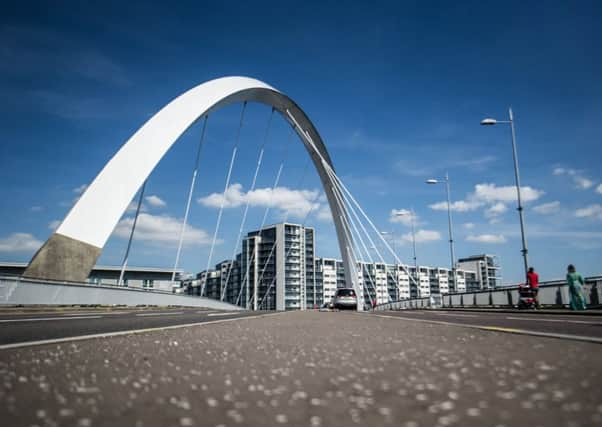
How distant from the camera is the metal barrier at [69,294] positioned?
12.8 metres

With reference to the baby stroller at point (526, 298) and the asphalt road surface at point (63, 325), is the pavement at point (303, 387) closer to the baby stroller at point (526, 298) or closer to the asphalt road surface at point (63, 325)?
the asphalt road surface at point (63, 325)

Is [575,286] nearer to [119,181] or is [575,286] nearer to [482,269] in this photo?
[119,181]

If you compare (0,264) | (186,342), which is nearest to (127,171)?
(186,342)

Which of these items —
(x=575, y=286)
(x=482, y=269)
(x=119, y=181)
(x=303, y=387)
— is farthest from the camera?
(x=482, y=269)

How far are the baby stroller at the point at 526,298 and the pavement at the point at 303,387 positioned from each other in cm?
1583

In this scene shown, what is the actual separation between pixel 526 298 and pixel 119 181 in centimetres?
1841

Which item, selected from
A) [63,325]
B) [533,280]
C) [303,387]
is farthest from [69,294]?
[533,280]

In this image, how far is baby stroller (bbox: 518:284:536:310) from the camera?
17422mm

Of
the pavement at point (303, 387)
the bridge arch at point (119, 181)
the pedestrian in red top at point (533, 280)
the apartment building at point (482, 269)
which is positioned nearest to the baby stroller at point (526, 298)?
the pedestrian in red top at point (533, 280)

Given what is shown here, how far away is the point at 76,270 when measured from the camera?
660 inches

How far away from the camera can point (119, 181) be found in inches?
795

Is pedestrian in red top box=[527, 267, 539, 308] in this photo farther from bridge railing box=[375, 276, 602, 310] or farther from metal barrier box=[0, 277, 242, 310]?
metal barrier box=[0, 277, 242, 310]

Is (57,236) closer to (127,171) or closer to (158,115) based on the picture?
(127,171)

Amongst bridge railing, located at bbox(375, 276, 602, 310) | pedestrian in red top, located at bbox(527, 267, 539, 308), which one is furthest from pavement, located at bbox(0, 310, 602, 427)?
bridge railing, located at bbox(375, 276, 602, 310)
